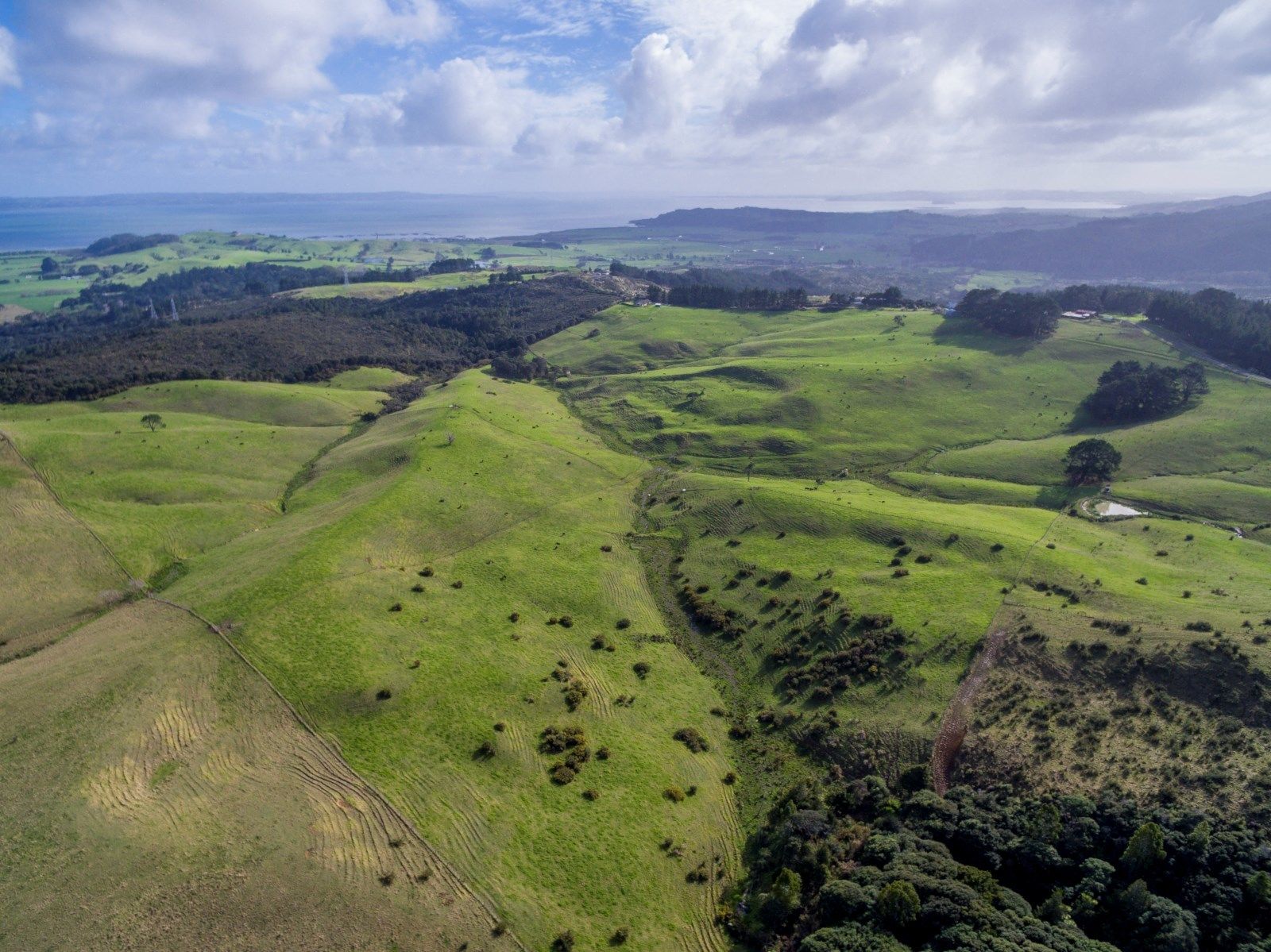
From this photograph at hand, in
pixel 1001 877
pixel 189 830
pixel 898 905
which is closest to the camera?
pixel 898 905

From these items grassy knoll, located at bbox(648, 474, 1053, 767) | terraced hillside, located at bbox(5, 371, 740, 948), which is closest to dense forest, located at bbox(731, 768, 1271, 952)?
terraced hillside, located at bbox(5, 371, 740, 948)

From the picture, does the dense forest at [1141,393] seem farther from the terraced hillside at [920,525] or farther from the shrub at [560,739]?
the shrub at [560,739]

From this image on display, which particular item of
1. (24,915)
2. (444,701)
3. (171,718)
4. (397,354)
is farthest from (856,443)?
(397,354)

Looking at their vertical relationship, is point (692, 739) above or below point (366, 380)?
below

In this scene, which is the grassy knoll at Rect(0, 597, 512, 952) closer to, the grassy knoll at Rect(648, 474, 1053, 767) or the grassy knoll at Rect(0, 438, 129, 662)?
the grassy knoll at Rect(0, 438, 129, 662)

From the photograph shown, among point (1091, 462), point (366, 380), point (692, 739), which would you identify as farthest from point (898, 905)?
point (366, 380)

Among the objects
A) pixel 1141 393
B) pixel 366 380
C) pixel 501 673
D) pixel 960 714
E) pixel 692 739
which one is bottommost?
pixel 692 739

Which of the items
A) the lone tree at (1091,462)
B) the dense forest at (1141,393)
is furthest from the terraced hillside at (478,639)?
the dense forest at (1141,393)

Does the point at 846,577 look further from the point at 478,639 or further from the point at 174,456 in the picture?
the point at 174,456
